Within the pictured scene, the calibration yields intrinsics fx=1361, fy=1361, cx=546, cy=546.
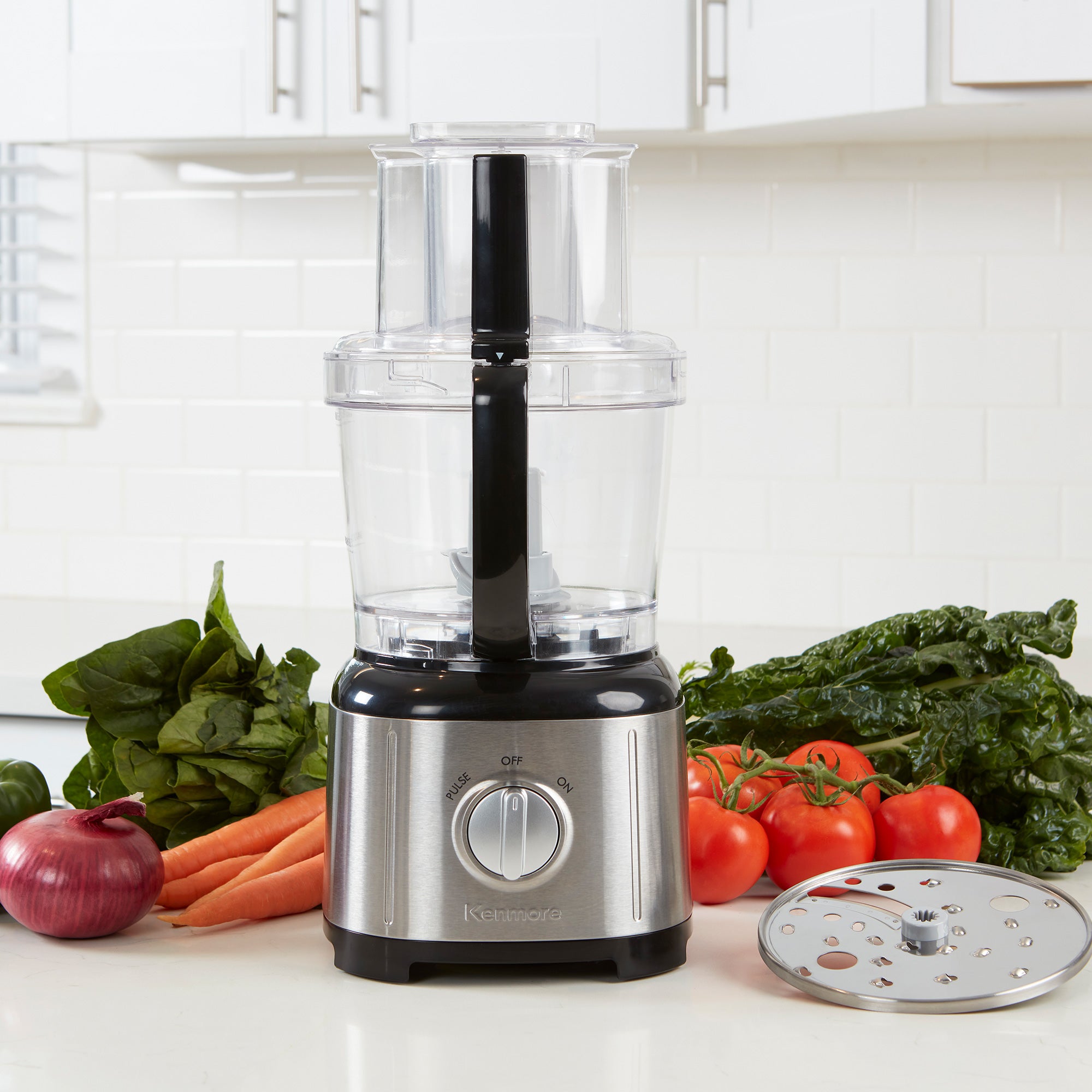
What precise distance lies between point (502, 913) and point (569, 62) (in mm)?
1318

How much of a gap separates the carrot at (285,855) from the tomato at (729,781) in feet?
0.85

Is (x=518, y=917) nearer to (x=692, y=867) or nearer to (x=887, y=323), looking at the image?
(x=692, y=867)

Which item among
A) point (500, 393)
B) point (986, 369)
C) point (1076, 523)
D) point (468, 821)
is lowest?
point (468, 821)

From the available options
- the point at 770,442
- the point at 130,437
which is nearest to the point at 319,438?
the point at 130,437

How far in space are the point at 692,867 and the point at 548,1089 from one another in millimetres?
274

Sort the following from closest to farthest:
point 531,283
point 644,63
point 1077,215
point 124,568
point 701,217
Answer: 1. point 531,283
2. point 644,63
3. point 1077,215
4. point 701,217
5. point 124,568

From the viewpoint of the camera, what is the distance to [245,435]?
7.52ft

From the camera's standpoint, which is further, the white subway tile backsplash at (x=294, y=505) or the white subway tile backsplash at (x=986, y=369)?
the white subway tile backsplash at (x=294, y=505)

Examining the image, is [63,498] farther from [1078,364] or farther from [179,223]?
[1078,364]

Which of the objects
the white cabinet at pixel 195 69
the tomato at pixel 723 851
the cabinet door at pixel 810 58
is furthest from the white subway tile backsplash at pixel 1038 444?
the tomato at pixel 723 851

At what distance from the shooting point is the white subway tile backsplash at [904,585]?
210cm

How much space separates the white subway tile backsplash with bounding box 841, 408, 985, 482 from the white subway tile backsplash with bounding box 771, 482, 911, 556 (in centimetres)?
3

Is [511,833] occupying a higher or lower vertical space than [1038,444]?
lower

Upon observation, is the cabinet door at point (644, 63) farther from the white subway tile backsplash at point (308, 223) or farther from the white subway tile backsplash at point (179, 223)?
the white subway tile backsplash at point (179, 223)
